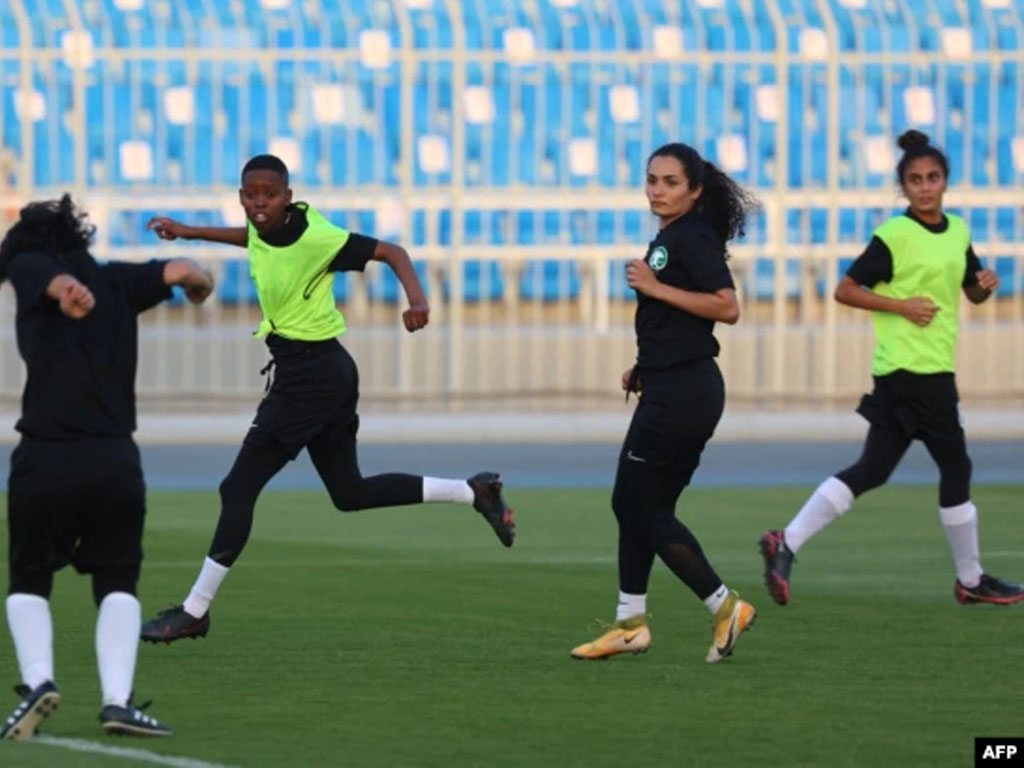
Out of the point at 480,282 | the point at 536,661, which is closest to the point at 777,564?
the point at 536,661

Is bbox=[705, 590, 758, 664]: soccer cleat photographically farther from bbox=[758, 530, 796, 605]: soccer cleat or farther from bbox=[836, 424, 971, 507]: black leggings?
bbox=[836, 424, 971, 507]: black leggings

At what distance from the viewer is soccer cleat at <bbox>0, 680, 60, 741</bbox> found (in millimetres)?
8539

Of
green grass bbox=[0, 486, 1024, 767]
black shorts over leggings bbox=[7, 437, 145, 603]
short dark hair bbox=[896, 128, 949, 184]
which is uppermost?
short dark hair bbox=[896, 128, 949, 184]

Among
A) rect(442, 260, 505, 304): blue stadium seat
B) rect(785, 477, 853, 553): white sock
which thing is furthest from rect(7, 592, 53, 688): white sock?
rect(442, 260, 505, 304): blue stadium seat

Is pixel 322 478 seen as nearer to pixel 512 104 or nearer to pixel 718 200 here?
pixel 718 200

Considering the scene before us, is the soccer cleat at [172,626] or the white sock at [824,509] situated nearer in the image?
the soccer cleat at [172,626]

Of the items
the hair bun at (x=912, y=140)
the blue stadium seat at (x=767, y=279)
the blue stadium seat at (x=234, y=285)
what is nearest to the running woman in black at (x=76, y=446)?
the hair bun at (x=912, y=140)

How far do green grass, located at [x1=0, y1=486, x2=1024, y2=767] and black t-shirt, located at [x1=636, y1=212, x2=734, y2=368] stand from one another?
1038 millimetres

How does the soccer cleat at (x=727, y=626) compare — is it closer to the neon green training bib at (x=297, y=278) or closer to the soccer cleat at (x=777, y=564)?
the soccer cleat at (x=777, y=564)

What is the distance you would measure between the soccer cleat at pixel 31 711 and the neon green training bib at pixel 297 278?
9.52 ft

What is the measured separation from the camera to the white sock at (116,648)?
862 cm

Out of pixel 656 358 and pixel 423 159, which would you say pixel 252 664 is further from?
pixel 423 159
